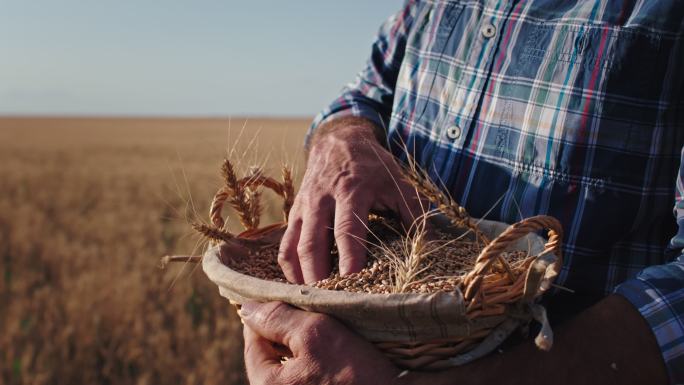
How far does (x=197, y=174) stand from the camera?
11.8 meters

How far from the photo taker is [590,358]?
1.22 metres

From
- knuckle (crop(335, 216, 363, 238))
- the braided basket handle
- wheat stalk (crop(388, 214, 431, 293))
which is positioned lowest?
wheat stalk (crop(388, 214, 431, 293))

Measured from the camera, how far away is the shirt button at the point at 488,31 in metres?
1.77

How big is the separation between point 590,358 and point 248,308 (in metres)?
0.63

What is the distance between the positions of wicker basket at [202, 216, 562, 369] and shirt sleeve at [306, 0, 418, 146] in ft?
3.16

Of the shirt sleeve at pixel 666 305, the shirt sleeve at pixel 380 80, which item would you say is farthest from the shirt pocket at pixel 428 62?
the shirt sleeve at pixel 666 305

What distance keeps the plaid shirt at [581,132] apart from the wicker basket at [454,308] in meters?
0.36

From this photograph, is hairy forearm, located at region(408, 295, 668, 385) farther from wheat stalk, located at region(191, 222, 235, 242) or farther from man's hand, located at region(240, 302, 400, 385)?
wheat stalk, located at region(191, 222, 235, 242)

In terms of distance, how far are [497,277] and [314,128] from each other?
1105 millimetres

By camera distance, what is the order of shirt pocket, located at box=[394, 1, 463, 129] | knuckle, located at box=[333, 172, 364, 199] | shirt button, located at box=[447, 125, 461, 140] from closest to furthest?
1. knuckle, located at box=[333, 172, 364, 199]
2. shirt button, located at box=[447, 125, 461, 140]
3. shirt pocket, located at box=[394, 1, 463, 129]

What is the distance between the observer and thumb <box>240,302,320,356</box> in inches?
45.8

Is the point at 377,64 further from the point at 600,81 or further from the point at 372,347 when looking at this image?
the point at 372,347

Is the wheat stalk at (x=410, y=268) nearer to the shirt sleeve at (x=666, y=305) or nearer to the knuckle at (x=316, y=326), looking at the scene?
the knuckle at (x=316, y=326)

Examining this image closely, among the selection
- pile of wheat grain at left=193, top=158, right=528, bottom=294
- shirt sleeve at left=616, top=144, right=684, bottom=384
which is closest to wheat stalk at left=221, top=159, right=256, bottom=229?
pile of wheat grain at left=193, top=158, right=528, bottom=294
